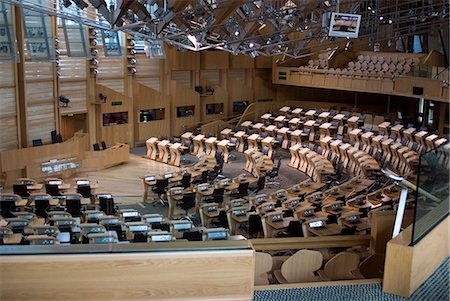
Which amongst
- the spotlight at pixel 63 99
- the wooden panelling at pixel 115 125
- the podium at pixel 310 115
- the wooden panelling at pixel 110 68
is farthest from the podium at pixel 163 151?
the podium at pixel 310 115

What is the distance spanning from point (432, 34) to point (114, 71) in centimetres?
1678

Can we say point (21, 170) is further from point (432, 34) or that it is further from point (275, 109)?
point (432, 34)

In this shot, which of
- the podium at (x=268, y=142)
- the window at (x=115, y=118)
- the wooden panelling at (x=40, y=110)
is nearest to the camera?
the wooden panelling at (x=40, y=110)

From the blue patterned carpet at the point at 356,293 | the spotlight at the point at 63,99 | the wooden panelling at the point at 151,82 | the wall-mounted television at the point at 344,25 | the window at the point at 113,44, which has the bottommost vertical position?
the blue patterned carpet at the point at 356,293

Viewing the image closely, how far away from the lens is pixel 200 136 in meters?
25.4

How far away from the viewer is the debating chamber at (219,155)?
5.54 meters

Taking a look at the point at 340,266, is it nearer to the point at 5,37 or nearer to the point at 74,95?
the point at 5,37

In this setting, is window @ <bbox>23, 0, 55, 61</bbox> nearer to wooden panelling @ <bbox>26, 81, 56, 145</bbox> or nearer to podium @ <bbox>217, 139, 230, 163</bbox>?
wooden panelling @ <bbox>26, 81, 56, 145</bbox>

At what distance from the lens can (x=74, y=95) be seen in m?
24.1

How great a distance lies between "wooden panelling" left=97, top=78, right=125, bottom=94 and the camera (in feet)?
84.3

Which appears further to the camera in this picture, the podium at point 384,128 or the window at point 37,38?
the podium at point 384,128

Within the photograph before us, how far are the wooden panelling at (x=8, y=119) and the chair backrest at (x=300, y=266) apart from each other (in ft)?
52.0

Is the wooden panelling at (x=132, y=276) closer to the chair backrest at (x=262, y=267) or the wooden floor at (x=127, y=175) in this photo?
the chair backrest at (x=262, y=267)

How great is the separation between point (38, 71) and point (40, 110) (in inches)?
56.1
